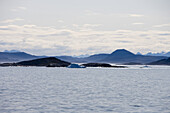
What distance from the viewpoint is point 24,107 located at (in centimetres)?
3512

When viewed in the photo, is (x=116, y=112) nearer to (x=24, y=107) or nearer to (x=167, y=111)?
(x=167, y=111)

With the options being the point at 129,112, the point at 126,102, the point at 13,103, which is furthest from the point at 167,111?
the point at 13,103

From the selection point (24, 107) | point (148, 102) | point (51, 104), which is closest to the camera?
point (24, 107)

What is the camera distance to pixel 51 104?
123 feet

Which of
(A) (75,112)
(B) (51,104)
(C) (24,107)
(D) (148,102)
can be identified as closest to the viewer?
(A) (75,112)

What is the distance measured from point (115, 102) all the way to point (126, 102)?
1.51 meters

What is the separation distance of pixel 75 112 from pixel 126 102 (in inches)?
388

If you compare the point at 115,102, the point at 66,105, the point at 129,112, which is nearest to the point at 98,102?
the point at 115,102

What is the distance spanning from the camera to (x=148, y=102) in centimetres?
3997

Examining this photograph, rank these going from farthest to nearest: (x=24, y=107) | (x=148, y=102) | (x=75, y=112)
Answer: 1. (x=148, y=102)
2. (x=24, y=107)
3. (x=75, y=112)

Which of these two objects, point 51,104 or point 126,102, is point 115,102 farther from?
point 51,104

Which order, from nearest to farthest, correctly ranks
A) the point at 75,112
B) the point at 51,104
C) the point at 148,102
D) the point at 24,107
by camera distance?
the point at 75,112
the point at 24,107
the point at 51,104
the point at 148,102

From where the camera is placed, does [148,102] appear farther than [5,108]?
Yes

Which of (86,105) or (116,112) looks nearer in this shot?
(116,112)
